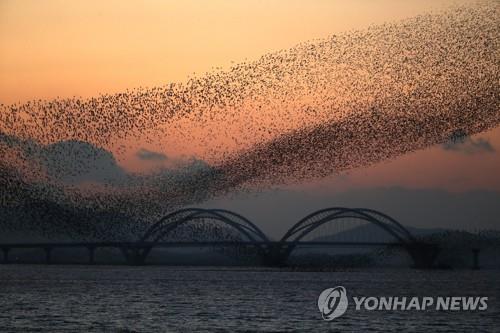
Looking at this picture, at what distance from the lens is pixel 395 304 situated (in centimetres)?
10100

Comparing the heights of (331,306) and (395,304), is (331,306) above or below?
below

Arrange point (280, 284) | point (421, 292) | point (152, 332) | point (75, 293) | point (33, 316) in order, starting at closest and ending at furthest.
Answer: point (152, 332) < point (33, 316) < point (75, 293) < point (421, 292) < point (280, 284)

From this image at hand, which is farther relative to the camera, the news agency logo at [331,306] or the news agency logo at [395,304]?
the news agency logo at [395,304]

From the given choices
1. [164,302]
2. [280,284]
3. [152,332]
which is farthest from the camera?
[280,284]

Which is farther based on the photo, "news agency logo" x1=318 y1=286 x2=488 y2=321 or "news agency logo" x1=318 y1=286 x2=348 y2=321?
"news agency logo" x1=318 y1=286 x2=488 y2=321

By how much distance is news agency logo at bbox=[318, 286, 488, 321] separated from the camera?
9450 centimetres

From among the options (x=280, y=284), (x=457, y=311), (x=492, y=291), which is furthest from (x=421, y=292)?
(x=457, y=311)

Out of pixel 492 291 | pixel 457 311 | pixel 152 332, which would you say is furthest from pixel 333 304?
pixel 492 291

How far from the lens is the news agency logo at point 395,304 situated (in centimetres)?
9450

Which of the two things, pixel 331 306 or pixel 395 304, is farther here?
pixel 395 304

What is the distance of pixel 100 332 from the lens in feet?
250

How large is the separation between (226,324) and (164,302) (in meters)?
23.9

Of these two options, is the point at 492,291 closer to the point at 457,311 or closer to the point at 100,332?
the point at 457,311

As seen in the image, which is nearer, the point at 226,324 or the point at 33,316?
the point at 226,324
